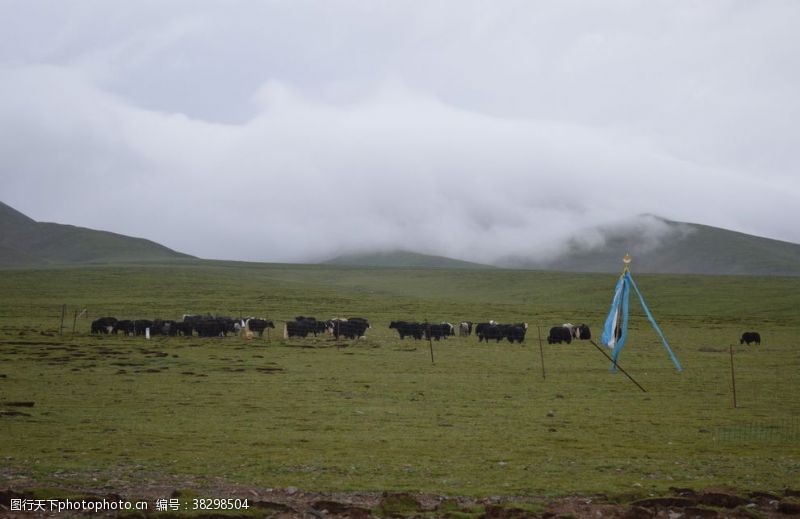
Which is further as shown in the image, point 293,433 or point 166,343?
point 166,343

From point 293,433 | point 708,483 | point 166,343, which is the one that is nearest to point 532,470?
point 708,483

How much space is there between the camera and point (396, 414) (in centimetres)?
1728

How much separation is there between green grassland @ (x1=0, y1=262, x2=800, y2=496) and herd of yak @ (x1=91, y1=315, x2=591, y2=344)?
4.12 ft

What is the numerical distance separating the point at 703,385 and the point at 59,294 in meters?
66.3

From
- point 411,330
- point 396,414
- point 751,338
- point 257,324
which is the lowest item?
point 396,414

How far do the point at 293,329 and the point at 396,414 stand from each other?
2471cm

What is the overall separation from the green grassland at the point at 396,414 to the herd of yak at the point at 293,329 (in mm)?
1257

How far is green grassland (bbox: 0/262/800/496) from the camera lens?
463 inches

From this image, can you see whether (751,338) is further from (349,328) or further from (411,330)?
(349,328)

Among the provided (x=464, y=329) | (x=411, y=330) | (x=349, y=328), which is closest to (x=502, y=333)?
(x=411, y=330)

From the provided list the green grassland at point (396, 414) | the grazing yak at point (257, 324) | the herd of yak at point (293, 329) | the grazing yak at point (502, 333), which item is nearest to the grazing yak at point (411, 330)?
the herd of yak at point (293, 329)

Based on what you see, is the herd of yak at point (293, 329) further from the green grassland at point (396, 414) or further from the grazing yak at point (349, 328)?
the green grassland at point (396, 414)

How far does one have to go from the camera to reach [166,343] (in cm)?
3491

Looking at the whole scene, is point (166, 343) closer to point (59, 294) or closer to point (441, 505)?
point (441, 505)
